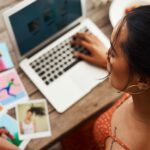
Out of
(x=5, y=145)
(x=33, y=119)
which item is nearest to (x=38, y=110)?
(x=33, y=119)

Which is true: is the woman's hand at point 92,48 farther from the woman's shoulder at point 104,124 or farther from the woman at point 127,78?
the woman's shoulder at point 104,124

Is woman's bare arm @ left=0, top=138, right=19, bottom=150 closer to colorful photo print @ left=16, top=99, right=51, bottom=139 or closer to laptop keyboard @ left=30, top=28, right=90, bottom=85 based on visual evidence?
colorful photo print @ left=16, top=99, right=51, bottom=139

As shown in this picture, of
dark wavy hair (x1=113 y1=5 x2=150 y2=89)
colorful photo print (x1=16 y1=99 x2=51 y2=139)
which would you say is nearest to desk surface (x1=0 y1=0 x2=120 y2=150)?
colorful photo print (x1=16 y1=99 x2=51 y2=139)

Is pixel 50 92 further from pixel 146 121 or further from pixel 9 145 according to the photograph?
pixel 146 121

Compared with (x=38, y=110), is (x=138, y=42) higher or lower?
higher

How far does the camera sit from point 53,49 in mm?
1264

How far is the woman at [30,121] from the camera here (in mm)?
1115

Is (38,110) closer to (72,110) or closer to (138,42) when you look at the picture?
(72,110)

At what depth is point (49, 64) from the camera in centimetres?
122

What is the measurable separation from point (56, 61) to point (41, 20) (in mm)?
150

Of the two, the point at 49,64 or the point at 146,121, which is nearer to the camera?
the point at 146,121

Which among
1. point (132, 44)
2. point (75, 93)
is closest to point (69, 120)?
point (75, 93)

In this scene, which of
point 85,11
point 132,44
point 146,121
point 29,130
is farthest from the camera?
point 85,11

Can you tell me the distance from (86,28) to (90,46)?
99 millimetres
